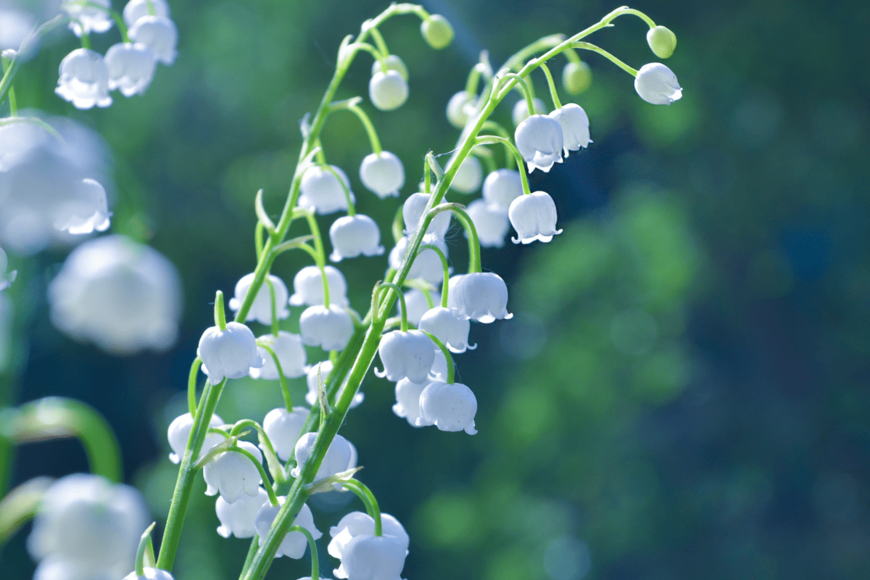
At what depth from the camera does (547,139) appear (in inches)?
13.2

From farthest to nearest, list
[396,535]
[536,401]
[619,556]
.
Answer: [619,556] < [536,401] < [396,535]

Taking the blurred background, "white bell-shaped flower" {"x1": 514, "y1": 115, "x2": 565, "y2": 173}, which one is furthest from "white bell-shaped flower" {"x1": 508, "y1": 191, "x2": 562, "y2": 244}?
the blurred background

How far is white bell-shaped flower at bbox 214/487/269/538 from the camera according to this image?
36 cm

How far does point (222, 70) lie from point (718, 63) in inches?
62.4

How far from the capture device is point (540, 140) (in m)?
0.34

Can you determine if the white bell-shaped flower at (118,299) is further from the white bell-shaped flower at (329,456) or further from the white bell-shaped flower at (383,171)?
the white bell-shaped flower at (383,171)

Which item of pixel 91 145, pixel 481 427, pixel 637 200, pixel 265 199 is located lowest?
pixel 481 427

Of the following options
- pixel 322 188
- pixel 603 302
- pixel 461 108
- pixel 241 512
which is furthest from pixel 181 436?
pixel 603 302

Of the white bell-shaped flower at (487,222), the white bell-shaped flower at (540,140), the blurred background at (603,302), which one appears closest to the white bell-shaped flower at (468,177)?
the white bell-shaped flower at (487,222)

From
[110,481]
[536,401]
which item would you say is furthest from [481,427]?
[110,481]

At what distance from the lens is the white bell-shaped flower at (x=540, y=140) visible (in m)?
0.33

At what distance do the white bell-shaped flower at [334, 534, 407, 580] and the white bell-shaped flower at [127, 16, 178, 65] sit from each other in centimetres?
29

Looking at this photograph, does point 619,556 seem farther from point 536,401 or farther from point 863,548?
point 863,548

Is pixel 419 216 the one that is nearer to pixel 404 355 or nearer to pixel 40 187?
pixel 404 355
